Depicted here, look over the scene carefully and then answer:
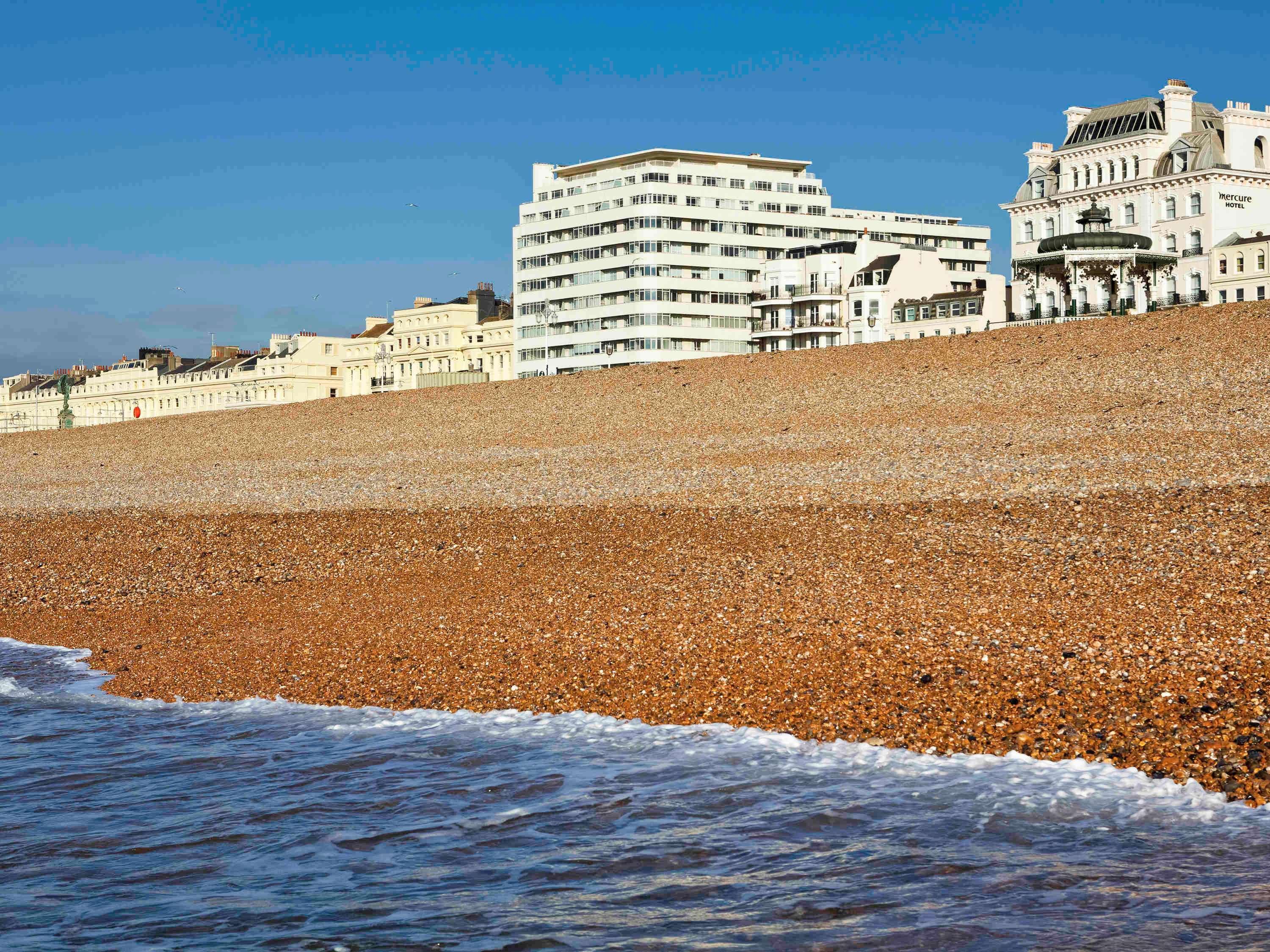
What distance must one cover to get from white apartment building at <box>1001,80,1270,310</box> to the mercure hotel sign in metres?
0.06

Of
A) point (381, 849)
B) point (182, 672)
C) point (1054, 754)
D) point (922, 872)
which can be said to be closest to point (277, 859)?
point (381, 849)

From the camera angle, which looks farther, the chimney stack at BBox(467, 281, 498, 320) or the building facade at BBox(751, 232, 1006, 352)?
the chimney stack at BBox(467, 281, 498, 320)

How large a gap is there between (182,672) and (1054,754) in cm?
1006

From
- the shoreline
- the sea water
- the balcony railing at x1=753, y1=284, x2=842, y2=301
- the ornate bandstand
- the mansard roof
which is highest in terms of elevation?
the mansard roof

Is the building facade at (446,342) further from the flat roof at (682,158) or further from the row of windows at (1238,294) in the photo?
the row of windows at (1238,294)

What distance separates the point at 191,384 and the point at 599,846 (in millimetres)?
164548

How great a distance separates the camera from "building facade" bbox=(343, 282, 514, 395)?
135875mm

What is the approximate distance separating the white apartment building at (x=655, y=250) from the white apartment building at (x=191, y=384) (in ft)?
97.4

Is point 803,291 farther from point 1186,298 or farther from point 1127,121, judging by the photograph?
point 1186,298

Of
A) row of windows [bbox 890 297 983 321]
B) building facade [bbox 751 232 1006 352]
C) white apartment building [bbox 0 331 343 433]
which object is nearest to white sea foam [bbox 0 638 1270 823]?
building facade [bbox 751 232 1006 352]

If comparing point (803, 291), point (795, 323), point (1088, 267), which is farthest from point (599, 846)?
point (803, 291)

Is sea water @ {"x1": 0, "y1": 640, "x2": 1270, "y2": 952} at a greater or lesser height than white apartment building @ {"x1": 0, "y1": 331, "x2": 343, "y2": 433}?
lesser

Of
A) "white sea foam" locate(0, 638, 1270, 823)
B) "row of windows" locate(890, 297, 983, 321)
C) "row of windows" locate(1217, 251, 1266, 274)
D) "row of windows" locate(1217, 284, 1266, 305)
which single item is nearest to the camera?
"white sea foam" locate(0, 638, 1270, 823)

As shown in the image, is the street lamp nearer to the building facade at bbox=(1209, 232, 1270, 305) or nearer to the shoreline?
the building facade at bbox=(1209, 232, 1270, 305)
